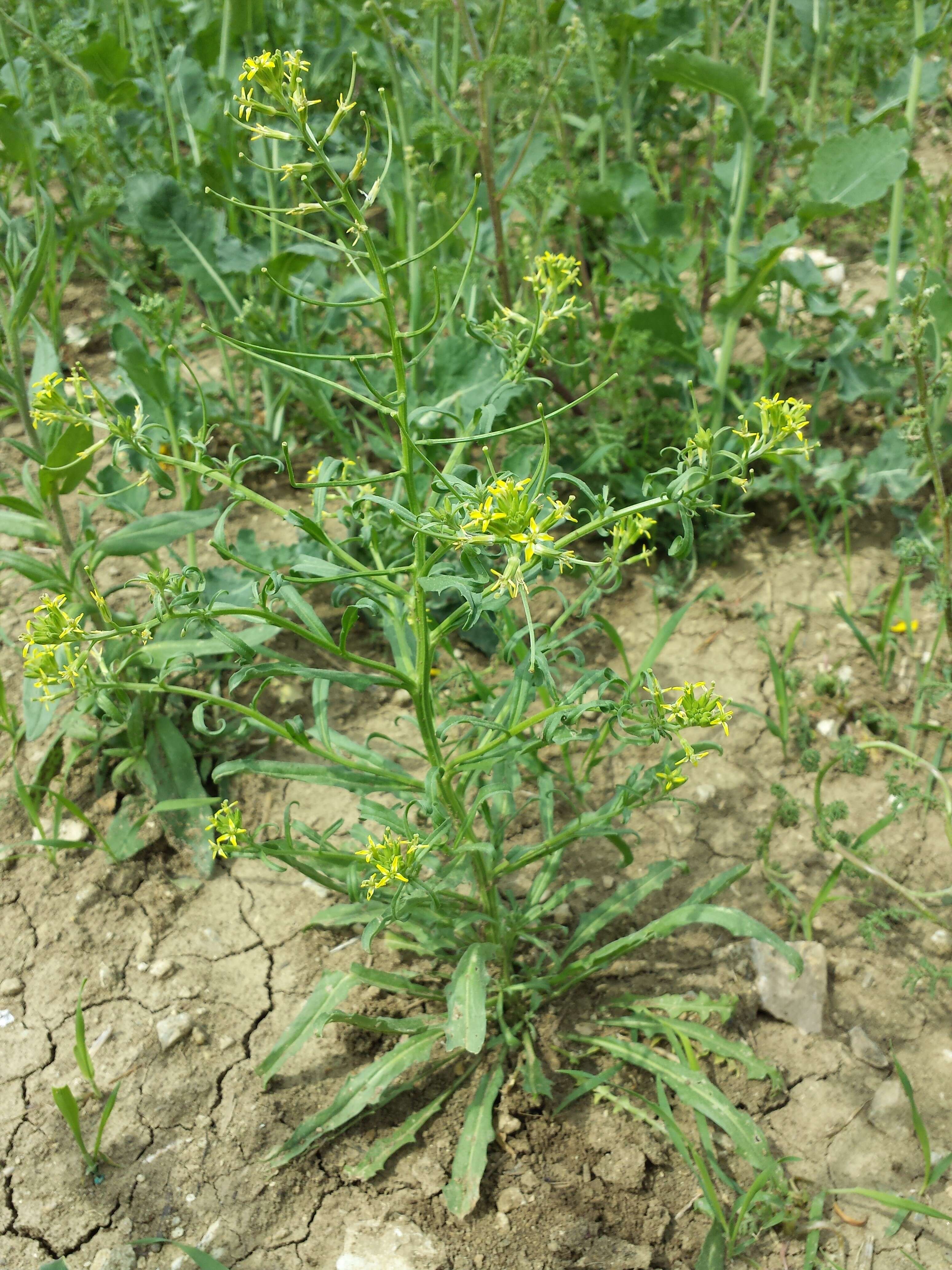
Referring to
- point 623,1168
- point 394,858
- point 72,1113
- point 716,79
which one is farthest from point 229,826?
point 716,79

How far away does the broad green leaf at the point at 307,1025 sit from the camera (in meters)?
1.99

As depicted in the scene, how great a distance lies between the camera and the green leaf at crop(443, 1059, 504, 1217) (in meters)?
1.87

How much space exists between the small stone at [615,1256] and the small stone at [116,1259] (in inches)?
30.6

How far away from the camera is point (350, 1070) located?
2102mm

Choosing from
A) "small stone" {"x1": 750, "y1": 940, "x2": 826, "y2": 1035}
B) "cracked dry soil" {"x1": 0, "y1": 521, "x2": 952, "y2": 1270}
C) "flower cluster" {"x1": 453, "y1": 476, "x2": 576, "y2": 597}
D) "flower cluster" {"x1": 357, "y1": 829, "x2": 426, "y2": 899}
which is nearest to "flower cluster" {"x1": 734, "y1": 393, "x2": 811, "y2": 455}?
"flower cluster" {"x1": 453, "y1": 476, "x2": 576, "y2": 597}

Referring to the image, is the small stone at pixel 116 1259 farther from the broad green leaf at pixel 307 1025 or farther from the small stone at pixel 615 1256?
the small stone at pixel 615 1256

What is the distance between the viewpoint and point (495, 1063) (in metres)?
2.09

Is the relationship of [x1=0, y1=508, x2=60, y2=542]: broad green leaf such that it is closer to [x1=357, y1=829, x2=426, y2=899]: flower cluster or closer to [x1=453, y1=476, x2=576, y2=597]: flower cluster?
[x1=357, y1=829, x2=426, y2=899]: flower cluster

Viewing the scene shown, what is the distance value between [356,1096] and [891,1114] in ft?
3.37

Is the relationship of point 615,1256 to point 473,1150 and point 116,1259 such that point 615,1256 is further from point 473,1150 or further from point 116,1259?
point 116,1259

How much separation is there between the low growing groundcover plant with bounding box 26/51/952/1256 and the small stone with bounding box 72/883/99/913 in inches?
10.0

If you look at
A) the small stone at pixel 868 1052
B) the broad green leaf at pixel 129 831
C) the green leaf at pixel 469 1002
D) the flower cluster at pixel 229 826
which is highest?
the flower cluster at pixel 229 826

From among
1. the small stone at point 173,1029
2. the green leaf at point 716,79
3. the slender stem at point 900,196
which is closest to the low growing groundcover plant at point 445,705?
the small stone at point 173,1029

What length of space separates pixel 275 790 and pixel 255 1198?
0.94m
